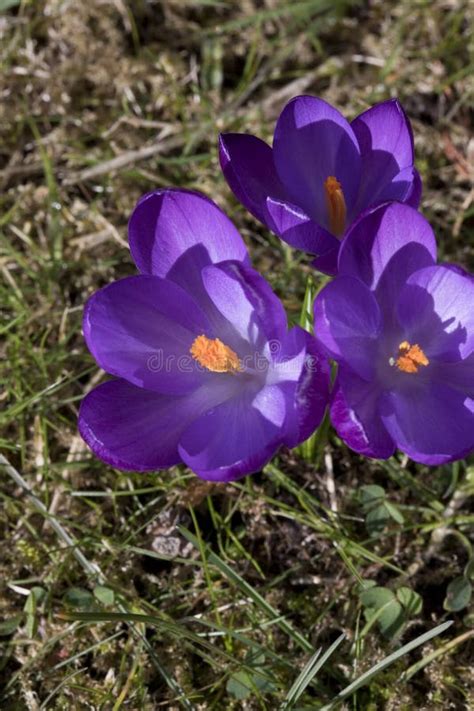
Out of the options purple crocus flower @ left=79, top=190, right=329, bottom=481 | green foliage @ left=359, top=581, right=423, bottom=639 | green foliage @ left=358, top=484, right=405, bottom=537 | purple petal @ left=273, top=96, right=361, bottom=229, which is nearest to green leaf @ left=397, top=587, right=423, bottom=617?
green foliage @ left=359, top=581, right=423, bottom=639

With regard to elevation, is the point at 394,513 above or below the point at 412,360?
below

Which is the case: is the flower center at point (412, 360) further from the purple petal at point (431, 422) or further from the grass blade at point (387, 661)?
the grass blade at point (387, 661)

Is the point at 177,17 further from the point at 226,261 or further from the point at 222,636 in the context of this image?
the point at 222,636

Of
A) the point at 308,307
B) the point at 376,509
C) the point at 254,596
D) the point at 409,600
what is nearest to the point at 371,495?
the point at 376,509

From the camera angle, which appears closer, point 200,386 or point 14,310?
point 200,386

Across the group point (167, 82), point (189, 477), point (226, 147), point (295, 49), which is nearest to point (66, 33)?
point (167, 82)

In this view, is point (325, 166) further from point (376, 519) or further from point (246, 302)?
point (376, 519)

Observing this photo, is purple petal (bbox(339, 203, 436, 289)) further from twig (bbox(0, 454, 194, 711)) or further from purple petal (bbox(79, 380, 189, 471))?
twig (bbox(0, 454, 194, 711))
